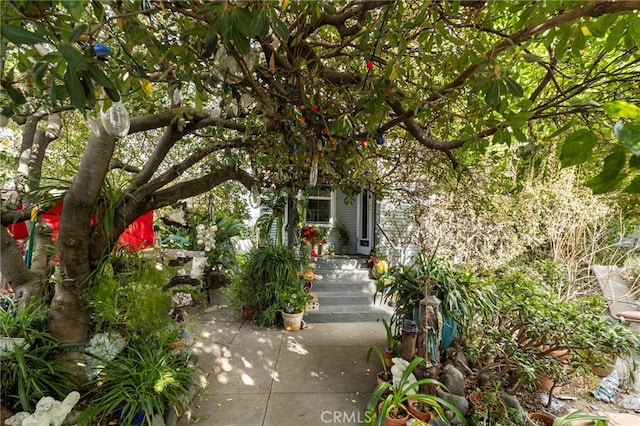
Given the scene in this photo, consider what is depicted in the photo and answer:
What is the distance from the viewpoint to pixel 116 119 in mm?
1367

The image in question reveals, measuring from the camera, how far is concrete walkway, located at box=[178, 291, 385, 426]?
8.57 feet

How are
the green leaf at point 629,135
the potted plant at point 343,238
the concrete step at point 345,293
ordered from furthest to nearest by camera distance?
the potted plant at point 343,238 < the concrete step at point 345,293 < the green leaf at point 629,135

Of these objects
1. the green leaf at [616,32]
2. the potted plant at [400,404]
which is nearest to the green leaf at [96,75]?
the green leaf at [616,32]

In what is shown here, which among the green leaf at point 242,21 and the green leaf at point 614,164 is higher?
the green leaf at point 242,21

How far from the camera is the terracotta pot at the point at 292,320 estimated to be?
4.49 m

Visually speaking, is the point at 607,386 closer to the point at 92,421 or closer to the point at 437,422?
the point at 437,422

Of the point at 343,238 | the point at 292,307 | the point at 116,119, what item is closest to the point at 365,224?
the point at 343,238

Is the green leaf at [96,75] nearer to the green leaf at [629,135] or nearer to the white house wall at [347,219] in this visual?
the green leaf at [629,135]

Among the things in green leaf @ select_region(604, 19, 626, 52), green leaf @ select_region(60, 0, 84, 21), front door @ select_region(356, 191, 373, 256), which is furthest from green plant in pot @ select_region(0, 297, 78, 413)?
front door @ select_region(356, 191, 373, 256)

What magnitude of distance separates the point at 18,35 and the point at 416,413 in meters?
3.12

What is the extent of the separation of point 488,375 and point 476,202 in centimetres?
247

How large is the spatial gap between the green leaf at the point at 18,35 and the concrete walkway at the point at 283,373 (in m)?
2.86

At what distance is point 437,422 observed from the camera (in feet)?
7.66

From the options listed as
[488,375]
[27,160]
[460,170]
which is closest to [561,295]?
[488,375]
